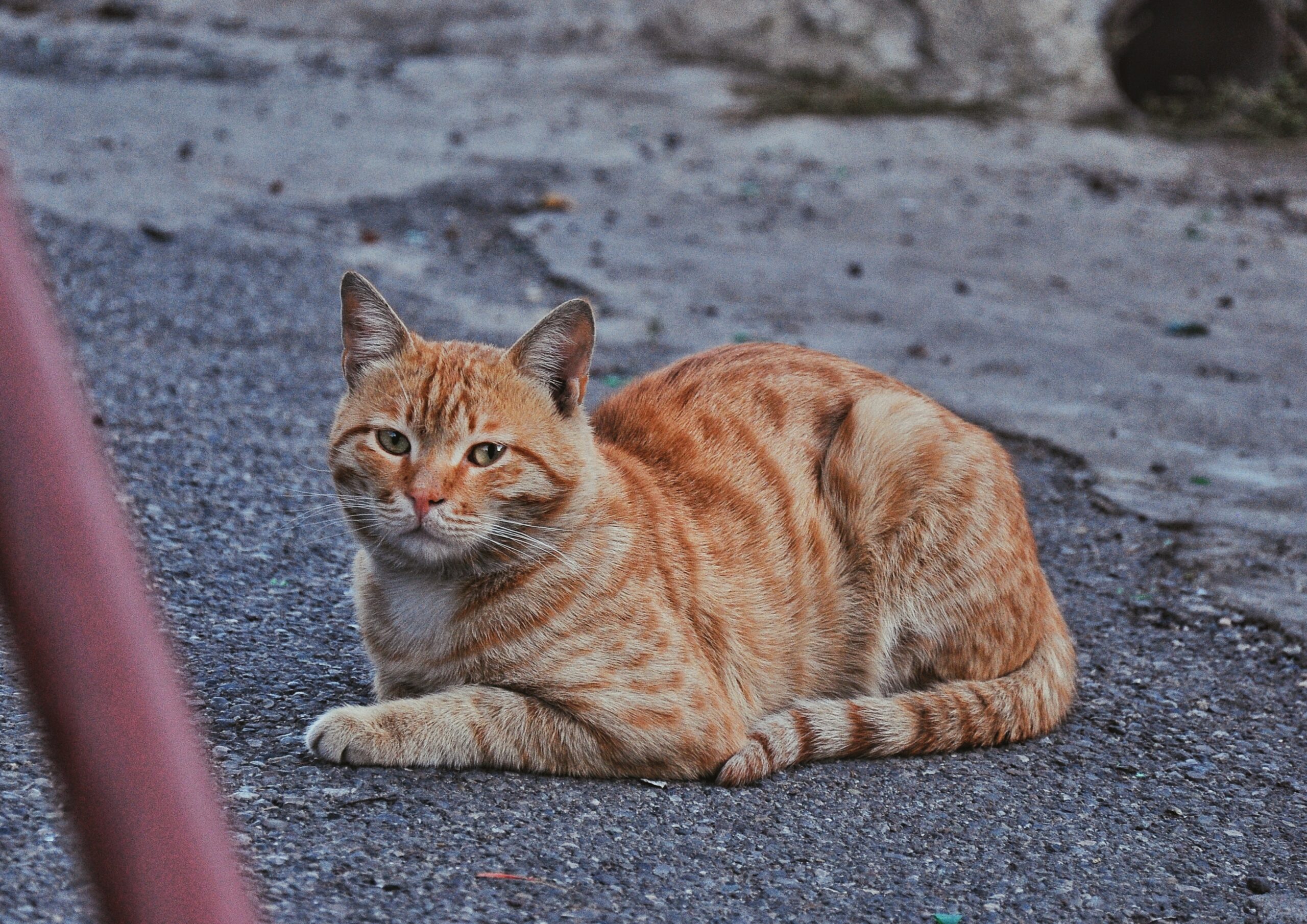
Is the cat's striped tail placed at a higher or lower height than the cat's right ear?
lower

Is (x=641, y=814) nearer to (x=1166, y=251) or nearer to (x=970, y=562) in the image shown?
(x=970, y=562)

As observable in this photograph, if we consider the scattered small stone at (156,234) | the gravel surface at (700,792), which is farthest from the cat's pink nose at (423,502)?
the scattered small stone at (156,234)

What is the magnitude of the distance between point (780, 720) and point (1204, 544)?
8.00ft

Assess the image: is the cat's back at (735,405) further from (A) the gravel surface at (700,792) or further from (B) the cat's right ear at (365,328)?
(A) the gravel surface at (700,792)

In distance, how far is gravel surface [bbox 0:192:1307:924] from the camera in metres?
2.71

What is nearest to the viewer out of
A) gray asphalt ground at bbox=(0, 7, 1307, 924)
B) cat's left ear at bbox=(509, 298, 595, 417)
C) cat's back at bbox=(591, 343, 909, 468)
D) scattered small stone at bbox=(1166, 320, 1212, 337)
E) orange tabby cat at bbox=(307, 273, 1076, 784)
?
gray asphalt ground at bbox=(0, 7, 1307, 924)

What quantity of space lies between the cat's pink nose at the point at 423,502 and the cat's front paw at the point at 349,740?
0.49 metres

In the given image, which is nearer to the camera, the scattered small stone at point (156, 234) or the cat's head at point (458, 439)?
the cat's head at point (458, 439)

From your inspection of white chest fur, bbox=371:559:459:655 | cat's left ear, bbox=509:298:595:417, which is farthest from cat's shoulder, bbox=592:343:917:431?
white chest fur, bbox=371:559:459:655

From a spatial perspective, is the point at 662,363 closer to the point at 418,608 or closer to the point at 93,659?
the point at 418,608

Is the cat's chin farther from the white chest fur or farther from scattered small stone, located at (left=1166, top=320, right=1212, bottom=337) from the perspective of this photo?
scattered small stone, located at (left=1166, top=320, right=1212, bottom=337)

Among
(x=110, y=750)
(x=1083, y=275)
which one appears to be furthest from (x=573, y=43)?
(x=110, y=750)

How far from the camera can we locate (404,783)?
3.03 metres

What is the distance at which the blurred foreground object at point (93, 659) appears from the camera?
0.92 metres
